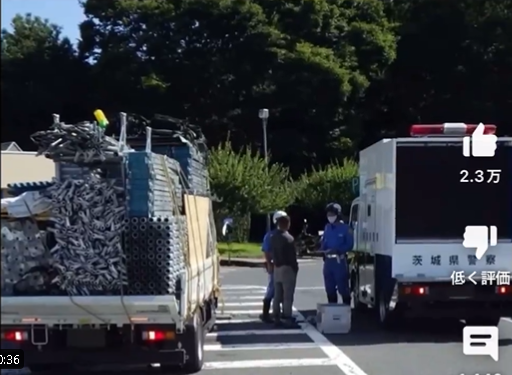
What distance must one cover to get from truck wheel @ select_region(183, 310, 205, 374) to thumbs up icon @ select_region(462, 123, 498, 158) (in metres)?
4.55

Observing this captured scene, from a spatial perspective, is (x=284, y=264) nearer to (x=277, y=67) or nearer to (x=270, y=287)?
(x=270, y=287)

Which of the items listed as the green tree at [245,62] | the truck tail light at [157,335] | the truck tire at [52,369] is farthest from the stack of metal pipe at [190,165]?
the green tree at [245,62]

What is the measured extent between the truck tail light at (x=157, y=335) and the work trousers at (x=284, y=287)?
5.32 metres

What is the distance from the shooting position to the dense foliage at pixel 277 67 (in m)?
45.9

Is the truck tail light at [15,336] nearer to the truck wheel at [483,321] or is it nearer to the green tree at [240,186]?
the truck wheel at [483,321]

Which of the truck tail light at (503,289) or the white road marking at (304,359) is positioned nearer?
the white road marking at (304,359)

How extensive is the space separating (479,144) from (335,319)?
10.7 ft

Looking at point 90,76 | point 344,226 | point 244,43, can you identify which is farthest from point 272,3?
point 344,226

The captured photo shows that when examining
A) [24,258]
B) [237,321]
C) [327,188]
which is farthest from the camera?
[327,188]

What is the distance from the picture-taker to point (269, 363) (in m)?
11.8

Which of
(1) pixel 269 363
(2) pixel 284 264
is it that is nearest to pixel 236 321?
(2) pixel 284 264

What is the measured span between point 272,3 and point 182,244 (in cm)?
4077

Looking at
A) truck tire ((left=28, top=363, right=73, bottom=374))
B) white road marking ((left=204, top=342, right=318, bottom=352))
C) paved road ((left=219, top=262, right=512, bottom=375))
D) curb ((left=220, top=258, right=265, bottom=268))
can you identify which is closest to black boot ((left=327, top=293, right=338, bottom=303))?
paved road ((left=219, top=262, right=512, bottom=375))
